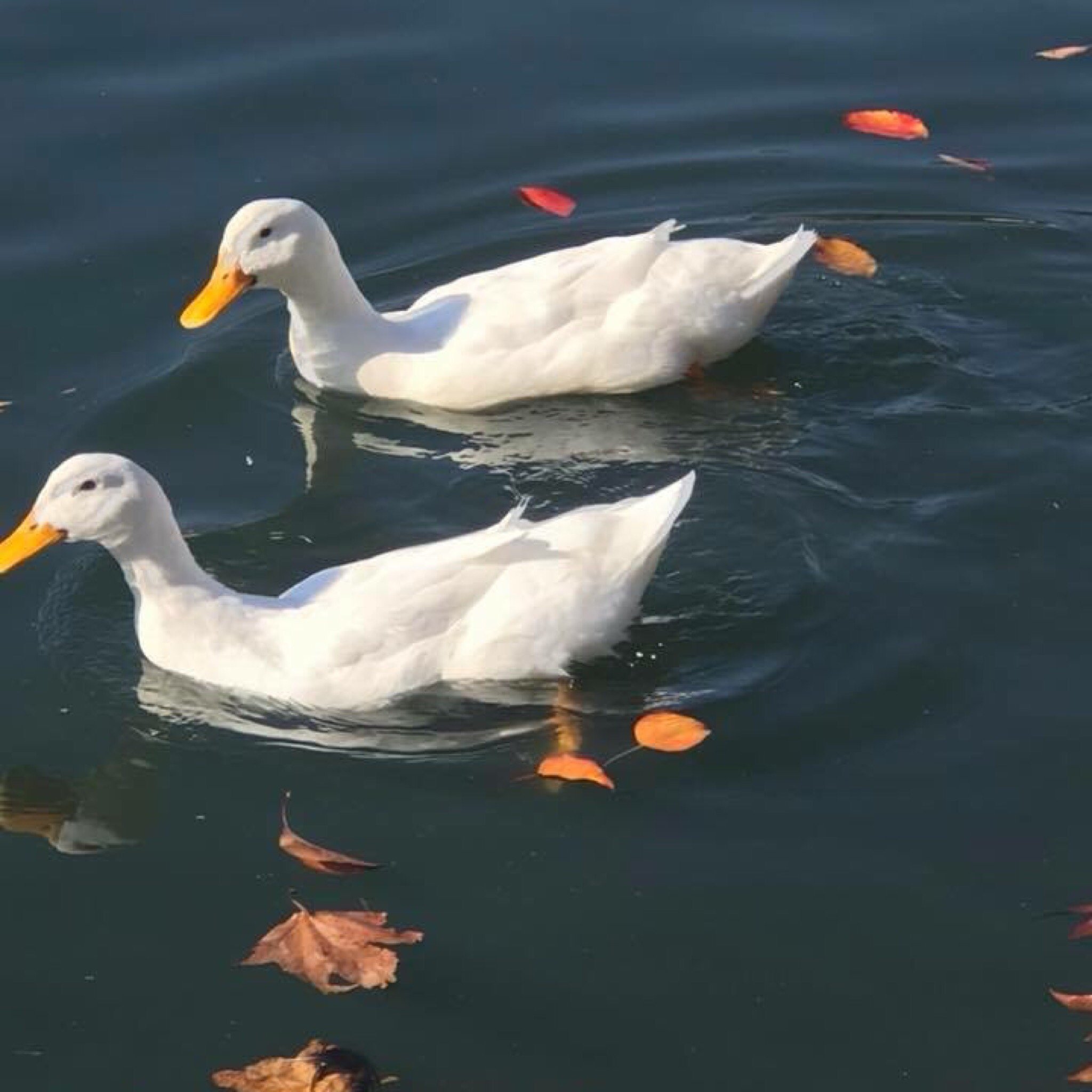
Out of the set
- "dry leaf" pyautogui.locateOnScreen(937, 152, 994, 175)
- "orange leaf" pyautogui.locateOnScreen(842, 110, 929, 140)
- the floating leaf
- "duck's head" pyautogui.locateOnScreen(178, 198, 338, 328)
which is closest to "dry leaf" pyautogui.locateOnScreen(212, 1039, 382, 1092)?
"duck's head" pyautogui.locateOnScreen(178, 198, 338, 328)

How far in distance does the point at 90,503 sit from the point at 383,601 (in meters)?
0.99

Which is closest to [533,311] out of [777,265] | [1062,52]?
[777,265]

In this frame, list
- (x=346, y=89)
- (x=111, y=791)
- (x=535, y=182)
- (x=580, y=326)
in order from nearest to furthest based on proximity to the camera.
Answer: (x=111, y=791), (x=580, y=326), (x=535, y=182), (x=346, y=89)

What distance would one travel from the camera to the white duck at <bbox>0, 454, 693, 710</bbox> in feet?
25.7

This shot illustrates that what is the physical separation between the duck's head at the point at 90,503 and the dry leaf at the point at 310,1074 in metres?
2.12

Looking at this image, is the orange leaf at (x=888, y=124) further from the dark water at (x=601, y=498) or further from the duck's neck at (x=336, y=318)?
the duck's neck at (x=336, y=318)

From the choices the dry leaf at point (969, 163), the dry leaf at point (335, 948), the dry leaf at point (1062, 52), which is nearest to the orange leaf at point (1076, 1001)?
the dry leaf at point (335, 948)

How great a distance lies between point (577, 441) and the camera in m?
9.60

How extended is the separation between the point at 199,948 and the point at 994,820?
2.36 m

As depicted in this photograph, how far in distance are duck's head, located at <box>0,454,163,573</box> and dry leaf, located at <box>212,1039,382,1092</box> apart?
2122 mm

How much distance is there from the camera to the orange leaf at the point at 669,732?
7.62 meters

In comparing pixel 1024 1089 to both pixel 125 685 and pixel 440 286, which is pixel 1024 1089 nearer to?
pixel 125 685

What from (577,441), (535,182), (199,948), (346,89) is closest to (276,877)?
(199,948)

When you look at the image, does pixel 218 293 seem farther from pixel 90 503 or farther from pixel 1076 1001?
pixel 1076 1001
